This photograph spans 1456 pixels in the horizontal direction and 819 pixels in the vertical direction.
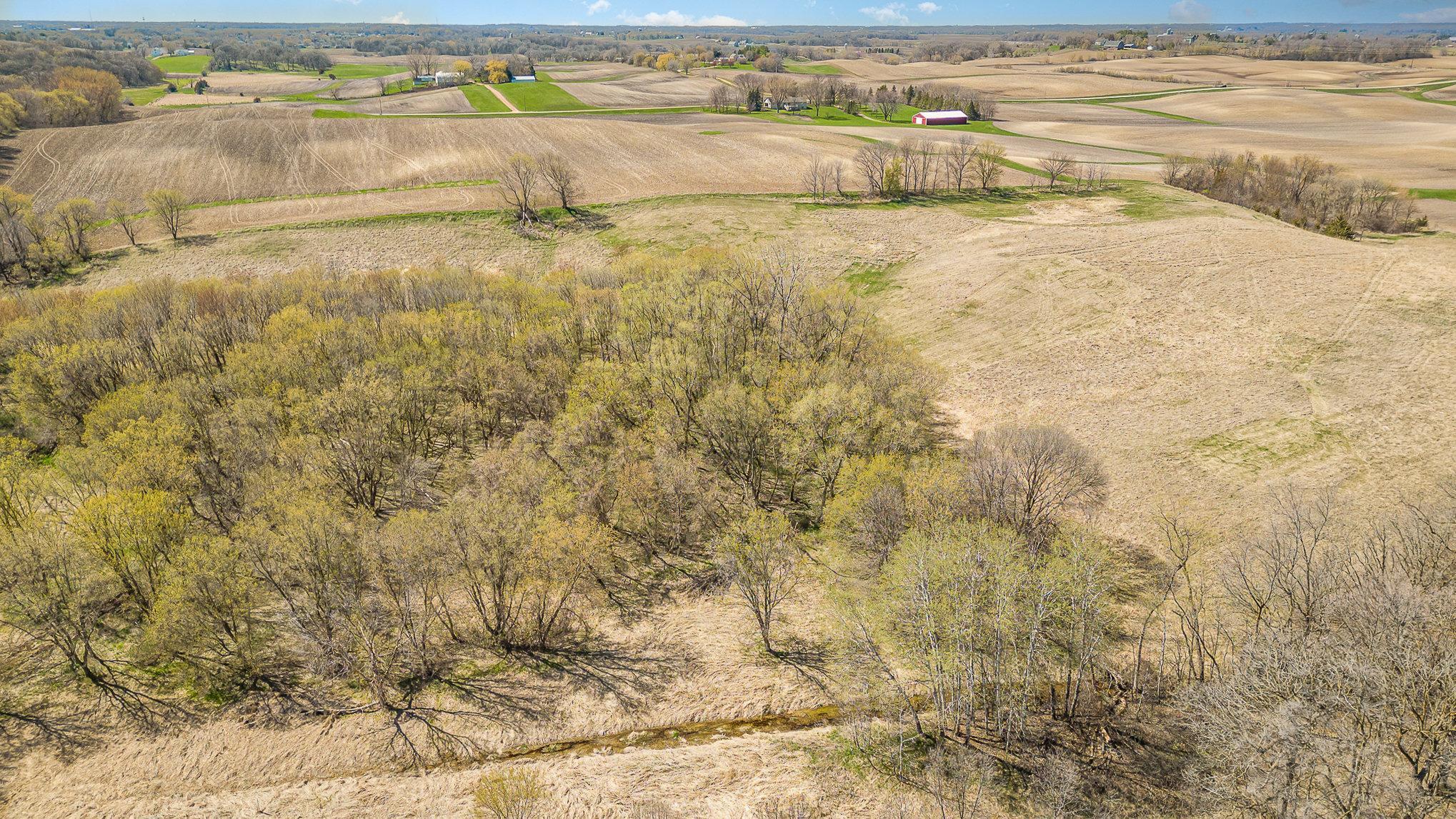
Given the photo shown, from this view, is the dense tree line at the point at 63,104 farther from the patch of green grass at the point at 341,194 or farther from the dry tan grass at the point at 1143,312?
the dry tan grass at the point at 1143,312

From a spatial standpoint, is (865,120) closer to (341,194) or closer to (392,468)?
(341,194)

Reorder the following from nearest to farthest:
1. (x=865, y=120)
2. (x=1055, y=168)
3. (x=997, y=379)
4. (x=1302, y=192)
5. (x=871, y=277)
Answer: (x=997, y=379)
(x=871, y=277)
(x=1302, y=192)
(x=1055, y=168)
(x=865, y=120)

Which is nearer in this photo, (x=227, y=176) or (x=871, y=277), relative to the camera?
(x=871, y=277)

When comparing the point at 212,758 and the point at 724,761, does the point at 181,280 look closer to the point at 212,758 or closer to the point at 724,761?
the point at 212,758

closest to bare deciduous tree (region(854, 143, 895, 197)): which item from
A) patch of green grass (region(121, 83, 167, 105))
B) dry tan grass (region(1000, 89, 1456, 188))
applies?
dry tan grass (region(1000, 89, 1456, 188))

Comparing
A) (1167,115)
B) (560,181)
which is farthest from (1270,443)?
(1167,115)

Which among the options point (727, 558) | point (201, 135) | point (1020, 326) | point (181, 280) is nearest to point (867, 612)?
point (727, 558)
